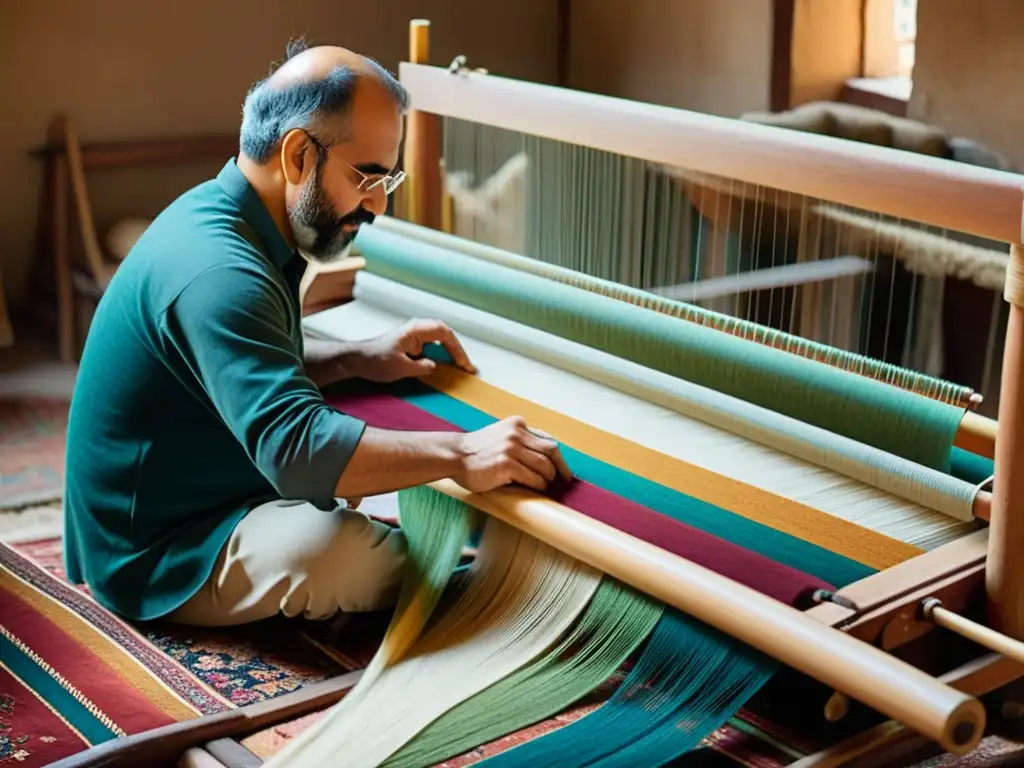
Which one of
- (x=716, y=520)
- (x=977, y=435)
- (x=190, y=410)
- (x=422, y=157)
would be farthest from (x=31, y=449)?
(x=977, y=435)

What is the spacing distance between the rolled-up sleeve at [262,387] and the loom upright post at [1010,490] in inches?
34.3

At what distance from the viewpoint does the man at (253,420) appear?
2004mm

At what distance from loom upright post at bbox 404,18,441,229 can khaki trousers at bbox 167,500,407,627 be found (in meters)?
1.07

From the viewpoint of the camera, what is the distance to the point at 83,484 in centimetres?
231

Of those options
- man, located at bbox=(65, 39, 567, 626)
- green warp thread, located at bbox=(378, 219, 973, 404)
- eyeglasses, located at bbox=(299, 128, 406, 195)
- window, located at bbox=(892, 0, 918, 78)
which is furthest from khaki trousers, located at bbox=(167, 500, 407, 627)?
window, located at bbox=(892, 0, 918, 78)

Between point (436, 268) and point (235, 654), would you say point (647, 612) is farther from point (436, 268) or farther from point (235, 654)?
point (436, 268)

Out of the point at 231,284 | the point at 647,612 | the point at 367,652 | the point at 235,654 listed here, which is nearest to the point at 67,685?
the point at 235,654

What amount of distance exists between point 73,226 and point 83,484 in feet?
9.06

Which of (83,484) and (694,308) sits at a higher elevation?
(694,308)

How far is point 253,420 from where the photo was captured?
198 centimetres

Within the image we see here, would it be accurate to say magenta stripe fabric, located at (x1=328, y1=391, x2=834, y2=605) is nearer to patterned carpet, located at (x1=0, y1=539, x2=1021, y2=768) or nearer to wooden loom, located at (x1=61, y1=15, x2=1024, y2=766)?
wooden loom, located at (x1=61, y1=15, x2=1024, y2=766)

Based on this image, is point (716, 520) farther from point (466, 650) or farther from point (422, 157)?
point (422, 157)

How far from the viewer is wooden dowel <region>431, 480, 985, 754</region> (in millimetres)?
1496

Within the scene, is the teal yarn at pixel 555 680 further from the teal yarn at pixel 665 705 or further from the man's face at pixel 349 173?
the man's face at pixel 349 173
